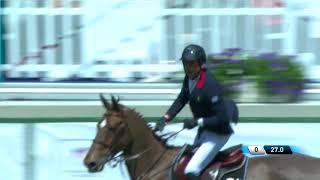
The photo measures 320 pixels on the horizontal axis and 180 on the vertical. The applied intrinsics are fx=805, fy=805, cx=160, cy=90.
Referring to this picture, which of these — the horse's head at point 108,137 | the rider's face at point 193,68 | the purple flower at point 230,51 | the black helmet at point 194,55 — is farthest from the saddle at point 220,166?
the purple flower at point 230,51

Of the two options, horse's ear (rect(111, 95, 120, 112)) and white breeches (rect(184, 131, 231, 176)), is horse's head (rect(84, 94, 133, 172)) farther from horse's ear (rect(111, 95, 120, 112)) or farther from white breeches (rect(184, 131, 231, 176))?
white breeches (rect(184, 131, 231, 176))

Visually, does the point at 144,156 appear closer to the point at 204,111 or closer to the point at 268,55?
the point at 204,111

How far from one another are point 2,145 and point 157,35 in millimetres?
2845

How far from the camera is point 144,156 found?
7.00 metres

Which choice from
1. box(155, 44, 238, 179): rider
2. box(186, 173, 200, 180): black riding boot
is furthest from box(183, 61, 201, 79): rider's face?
box(186, 173, 200, 180): black riding boot

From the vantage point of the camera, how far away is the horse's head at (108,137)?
22.0 feet

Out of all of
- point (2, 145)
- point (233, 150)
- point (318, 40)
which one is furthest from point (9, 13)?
point (233, 150)

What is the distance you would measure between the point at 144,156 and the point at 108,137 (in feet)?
1.38

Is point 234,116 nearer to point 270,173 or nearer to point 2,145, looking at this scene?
point 270,173

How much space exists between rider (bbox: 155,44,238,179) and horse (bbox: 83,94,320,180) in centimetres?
15

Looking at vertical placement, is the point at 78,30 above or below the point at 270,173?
above

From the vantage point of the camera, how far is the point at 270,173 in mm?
6660

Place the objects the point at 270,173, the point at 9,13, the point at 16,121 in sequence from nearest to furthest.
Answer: the point at 270,173 → the point at 16,121 → the point at 9,13

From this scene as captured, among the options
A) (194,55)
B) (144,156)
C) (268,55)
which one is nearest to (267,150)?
(144,156)
